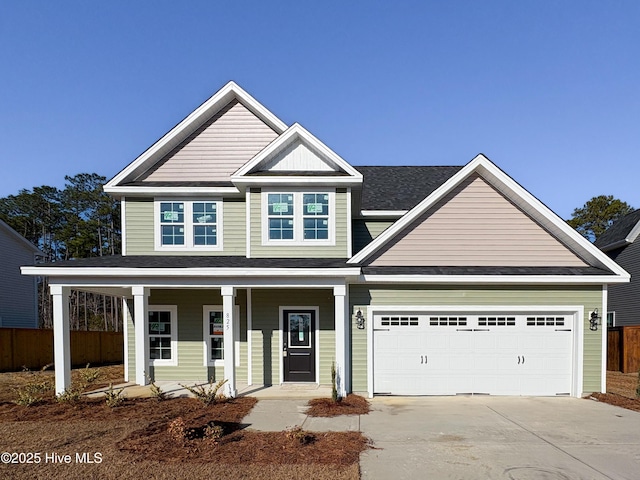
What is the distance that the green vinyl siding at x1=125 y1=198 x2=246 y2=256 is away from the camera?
44.3 feet

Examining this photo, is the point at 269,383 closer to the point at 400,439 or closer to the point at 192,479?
the point at 400,439

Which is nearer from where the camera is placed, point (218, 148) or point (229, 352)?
point (229, 352)

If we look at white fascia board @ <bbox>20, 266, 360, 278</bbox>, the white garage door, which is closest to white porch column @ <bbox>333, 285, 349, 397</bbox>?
white fascia board @ <bbox>20, 266, 360, 278</bbox>

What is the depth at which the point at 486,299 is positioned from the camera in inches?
465

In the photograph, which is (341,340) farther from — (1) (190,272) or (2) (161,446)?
(2) (161,446)

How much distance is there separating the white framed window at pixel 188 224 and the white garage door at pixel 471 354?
575cm

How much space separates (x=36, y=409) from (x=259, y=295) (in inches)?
235

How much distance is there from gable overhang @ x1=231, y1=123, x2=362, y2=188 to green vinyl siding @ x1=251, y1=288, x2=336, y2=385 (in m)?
3.18

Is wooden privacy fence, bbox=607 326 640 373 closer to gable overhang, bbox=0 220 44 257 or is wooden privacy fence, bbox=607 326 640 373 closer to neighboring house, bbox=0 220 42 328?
neighboring house, bbox=0 220 42 328

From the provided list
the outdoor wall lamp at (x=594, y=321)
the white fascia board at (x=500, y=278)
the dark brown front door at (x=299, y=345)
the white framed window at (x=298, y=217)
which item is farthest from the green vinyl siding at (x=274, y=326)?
the outdoor wall lamp at (x=594, y=321)

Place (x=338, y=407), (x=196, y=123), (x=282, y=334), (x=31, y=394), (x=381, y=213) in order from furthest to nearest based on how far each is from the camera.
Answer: (x=381, y=213), (x=196, y=123), (x=282, y=334), (x=31, y=394), (x=338, y=407)

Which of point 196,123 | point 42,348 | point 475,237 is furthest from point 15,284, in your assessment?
point 475,237

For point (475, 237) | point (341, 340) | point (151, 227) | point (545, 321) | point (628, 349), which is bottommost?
point (628, 349)

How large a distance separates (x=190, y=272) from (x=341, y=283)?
3803 millimetres
